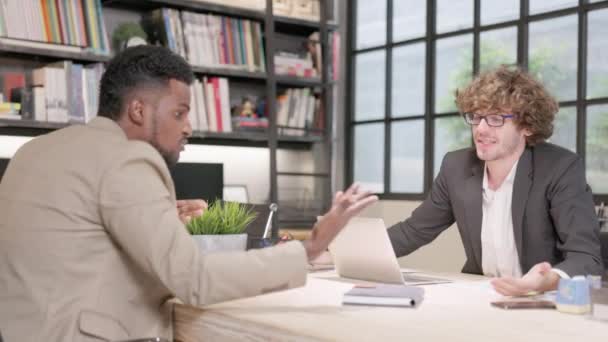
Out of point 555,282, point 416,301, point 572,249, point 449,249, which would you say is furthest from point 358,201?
point 449,249

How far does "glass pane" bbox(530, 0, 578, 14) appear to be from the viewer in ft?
14.0

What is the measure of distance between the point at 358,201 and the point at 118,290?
51cm

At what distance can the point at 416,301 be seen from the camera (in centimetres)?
160

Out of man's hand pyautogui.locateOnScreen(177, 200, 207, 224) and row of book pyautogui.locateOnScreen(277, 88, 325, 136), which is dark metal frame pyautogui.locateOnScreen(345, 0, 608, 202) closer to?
row of book pyautogui.locateOnScreen(277, 88, 325, 136)

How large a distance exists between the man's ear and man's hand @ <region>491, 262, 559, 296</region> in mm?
913

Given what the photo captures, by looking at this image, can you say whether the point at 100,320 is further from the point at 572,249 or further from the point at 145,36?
the point at 145,36

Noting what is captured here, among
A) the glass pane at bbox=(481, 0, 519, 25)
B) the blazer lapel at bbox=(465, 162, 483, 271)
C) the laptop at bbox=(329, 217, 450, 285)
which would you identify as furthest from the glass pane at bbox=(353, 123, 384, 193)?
the laptop at bbox=(329, 217, 450, 285)

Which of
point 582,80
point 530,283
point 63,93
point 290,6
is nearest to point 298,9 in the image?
point 290,6

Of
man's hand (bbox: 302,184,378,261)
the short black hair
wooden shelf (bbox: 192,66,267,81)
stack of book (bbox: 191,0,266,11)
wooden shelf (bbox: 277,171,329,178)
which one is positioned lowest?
wooden shelf (bbox: 277,171,329,178)

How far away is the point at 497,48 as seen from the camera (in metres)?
4.63

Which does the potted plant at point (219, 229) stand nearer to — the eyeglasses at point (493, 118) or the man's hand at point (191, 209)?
the man's hand at point (191, 209)

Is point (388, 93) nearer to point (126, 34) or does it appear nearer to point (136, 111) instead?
point (126, 34)

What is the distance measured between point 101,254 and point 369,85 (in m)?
4.14

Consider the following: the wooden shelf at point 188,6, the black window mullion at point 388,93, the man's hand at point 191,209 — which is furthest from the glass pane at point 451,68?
the man's hand at point 191,209
